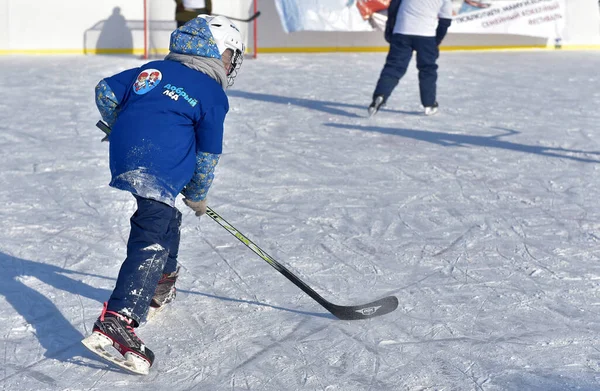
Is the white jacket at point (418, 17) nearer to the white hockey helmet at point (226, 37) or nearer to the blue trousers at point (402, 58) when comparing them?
the blue trousers at point (402, 58)

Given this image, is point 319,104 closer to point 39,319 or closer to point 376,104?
point 376,104

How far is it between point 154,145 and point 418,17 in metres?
4.78

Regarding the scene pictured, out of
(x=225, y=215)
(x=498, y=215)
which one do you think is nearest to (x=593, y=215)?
(x=498, y=215)

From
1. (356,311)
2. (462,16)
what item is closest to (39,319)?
(356,311)

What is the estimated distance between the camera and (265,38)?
39.0ft

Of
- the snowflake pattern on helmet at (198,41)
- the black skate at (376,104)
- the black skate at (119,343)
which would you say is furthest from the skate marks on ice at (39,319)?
the black skate at (376,104)

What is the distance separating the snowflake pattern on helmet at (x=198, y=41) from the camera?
2.84m

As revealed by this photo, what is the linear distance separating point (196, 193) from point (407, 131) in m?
4.06

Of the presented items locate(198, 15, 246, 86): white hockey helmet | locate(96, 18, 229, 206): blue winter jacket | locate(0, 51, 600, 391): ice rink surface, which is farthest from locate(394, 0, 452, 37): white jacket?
locate(96, 18, 229, 206): blue winter jacket

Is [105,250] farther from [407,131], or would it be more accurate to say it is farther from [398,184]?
[407,131]

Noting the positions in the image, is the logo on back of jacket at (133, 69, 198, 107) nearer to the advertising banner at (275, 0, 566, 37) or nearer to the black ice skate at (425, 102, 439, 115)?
the black ice skate at (425, 102, 439, 115)

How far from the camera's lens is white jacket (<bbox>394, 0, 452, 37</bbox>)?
23.3 feet

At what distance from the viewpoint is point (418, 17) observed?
280 inches

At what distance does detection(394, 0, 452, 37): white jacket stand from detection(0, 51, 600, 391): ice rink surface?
73cm
